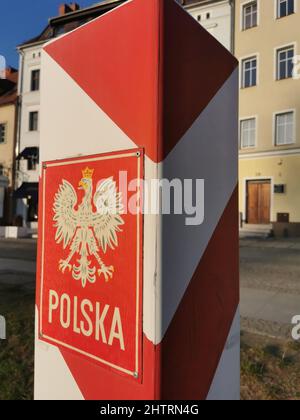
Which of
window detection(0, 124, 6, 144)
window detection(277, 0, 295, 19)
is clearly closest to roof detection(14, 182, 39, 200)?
window detection(0, 124, 6, 144)

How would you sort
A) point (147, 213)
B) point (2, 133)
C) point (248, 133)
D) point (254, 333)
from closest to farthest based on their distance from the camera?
point (147, 213) < point (254, 333) < point (248, 133) < point (2, 133)

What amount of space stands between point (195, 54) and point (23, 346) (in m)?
2.83

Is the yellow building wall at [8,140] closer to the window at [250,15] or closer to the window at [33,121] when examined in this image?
the window at [33,121]

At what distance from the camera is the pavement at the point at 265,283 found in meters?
3.80

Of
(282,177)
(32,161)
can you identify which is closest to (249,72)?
(282,177)

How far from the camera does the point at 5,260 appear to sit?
350 inches

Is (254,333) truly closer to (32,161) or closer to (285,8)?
(285,8)

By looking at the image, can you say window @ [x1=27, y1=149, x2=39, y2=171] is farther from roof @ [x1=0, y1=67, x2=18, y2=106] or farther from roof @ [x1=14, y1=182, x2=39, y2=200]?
roof @ [x1=0, y1=67, x2=18, y2=106]

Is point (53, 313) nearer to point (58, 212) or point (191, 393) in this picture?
point (58, 212)

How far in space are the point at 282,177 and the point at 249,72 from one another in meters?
5.55

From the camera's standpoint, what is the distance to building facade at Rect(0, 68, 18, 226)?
73.1 ft

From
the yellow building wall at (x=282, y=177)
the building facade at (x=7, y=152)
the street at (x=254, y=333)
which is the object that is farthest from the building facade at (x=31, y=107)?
the street at (x=254, y=333)

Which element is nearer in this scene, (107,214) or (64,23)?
(107,214)

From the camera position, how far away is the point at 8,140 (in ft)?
74.5
